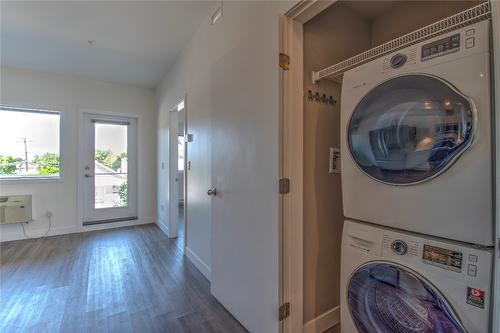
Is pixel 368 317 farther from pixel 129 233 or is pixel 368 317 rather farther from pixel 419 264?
pixel 129 233

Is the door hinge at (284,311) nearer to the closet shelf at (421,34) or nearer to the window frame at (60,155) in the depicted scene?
the closet shelf at (421,34)

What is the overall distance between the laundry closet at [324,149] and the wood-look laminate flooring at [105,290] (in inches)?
25.9

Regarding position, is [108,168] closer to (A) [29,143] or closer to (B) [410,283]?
(A) [29,143]

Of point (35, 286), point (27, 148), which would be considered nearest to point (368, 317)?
point (35, 286)

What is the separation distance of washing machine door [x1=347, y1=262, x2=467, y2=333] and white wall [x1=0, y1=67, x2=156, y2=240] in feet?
13.6

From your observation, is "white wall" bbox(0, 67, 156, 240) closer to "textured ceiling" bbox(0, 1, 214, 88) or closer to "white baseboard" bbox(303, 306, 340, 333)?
"textured ceiling" bbox(0, 1, 214, 88)

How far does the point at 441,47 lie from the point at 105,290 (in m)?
2.92

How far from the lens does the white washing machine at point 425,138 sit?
80 cm

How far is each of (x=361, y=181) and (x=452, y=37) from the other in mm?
680

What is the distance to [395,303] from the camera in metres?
1.02

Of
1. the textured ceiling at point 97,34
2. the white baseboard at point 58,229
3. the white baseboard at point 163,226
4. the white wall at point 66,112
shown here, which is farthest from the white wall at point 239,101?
the white baseboard at point 58,229

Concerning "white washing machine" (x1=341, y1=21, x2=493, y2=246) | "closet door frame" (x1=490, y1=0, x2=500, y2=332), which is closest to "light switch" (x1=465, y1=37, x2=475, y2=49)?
"white washing machine" (x1=341, y1=21, x2=493, y2=246)

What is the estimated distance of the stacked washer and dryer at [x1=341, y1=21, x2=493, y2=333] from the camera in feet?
2.66

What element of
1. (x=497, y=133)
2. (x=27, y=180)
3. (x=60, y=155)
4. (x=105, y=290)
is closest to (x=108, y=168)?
(x=60, y=155)
